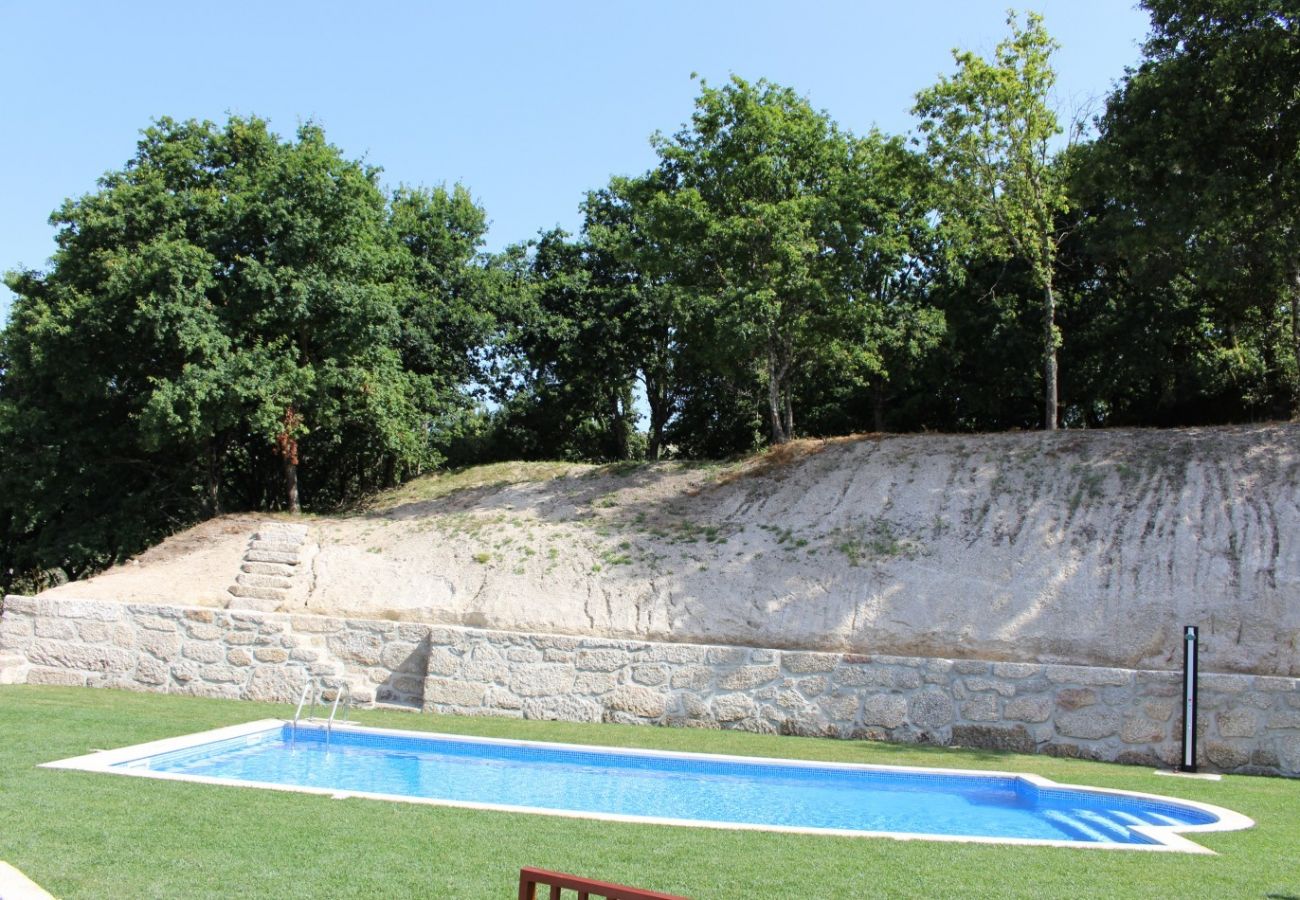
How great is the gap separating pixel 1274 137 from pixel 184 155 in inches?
850

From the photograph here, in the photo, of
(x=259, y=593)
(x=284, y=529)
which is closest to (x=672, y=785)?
(x=259, y=593)

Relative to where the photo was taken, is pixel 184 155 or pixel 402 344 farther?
pixel 402 344

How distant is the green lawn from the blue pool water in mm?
1248

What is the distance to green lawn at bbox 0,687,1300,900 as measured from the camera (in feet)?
18.9

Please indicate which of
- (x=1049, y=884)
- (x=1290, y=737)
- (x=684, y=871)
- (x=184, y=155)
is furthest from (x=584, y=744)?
(x=184, y=155)

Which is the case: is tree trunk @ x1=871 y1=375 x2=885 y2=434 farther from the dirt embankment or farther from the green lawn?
the green lawn

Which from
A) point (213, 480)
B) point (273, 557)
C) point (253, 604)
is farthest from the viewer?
point (213, 480)

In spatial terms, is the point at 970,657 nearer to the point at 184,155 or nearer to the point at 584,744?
the point at 584,744

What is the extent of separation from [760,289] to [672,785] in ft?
41.4

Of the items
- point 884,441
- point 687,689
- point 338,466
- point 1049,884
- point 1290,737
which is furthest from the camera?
point 338,466

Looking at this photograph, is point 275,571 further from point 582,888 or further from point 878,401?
point 582,888

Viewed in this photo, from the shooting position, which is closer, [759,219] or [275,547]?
[275,547]

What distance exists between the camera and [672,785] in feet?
34.2

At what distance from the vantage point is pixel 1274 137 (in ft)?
53.0
